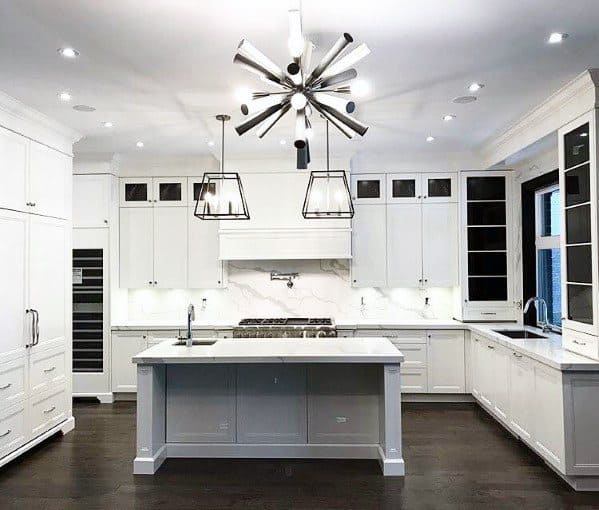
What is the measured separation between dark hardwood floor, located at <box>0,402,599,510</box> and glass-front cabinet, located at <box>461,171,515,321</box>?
5.59 feet

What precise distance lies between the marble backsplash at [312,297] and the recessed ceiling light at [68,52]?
363 centimetres

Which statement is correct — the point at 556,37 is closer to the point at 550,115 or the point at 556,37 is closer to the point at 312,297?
the point at 550,115

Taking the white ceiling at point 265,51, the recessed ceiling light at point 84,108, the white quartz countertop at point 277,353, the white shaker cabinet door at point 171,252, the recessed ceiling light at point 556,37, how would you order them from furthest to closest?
1. the white shaker cabinet door at point 171,252
2. the recessed ceiling light at point 84,108
3. the white quartz countertop at point 277,353
4. the recessed ceiling light at point 556,37
5. the white ceiling at point 265,51

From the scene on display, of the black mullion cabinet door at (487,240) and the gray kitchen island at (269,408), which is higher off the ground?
the black mullion cabinet door at (487,240)

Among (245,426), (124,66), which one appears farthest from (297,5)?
(245,426)

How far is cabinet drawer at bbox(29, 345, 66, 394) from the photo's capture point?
4.49 m

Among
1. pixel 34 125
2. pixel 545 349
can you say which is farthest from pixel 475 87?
pixel 34 125

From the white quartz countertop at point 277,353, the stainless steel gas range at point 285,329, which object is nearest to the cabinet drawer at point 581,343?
the white quartz countertop at point 277,353

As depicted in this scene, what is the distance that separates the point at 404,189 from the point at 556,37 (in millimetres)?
3380

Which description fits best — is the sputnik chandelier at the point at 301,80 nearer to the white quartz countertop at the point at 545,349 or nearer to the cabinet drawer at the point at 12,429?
the white quartz countertop at the point at 545,349

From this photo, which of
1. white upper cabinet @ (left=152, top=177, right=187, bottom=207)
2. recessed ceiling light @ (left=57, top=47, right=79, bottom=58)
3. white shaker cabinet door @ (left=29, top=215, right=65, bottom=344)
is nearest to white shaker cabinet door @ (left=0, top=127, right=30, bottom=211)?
white shaker cabinet door @ (left=29, top=215, right=65, bottom=344)

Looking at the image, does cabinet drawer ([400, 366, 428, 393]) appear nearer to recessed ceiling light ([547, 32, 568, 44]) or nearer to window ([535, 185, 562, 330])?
window ([535, 185, 562, 330])

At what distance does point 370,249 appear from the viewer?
640 cm

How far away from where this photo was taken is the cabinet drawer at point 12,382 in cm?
406
